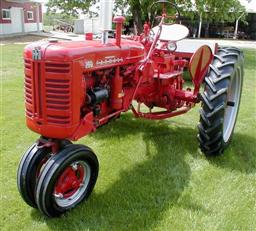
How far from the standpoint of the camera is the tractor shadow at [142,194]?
9.58 feet

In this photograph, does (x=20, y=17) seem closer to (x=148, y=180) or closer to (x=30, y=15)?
(x=30, y=15)

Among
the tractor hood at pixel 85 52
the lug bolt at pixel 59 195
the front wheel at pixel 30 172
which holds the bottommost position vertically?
the lug bolt at pixel 59 195

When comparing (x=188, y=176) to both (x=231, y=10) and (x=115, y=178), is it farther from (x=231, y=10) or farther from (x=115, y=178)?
(x=231, y=10)

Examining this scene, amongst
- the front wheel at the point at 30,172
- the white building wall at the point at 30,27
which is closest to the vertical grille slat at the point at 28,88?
the front wheel at the point at 30,172

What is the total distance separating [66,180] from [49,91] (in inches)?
30.2

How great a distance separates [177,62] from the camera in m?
4.89

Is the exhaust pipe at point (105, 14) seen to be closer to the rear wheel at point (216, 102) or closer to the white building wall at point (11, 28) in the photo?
the rear wheel at point (216, 102)

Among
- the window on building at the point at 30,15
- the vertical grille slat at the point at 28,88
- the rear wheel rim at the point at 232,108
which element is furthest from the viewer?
the window on building at the point at 30,15

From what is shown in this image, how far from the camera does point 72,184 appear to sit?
3049mm

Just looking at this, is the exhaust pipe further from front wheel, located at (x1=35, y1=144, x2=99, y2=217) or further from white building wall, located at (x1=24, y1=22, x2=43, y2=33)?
white building wall, located at (x1=24, y1=22, x2=43, y2=33)

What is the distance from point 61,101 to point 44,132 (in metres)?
0.30

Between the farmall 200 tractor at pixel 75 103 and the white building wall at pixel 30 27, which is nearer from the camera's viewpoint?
the farmall 200 tractor at pixel 75 103

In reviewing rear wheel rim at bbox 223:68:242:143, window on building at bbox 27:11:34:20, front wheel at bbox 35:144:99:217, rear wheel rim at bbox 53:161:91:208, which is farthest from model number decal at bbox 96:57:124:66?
window on building at bbox 27:11:34:20

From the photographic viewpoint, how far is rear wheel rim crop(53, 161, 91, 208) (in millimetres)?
2945
